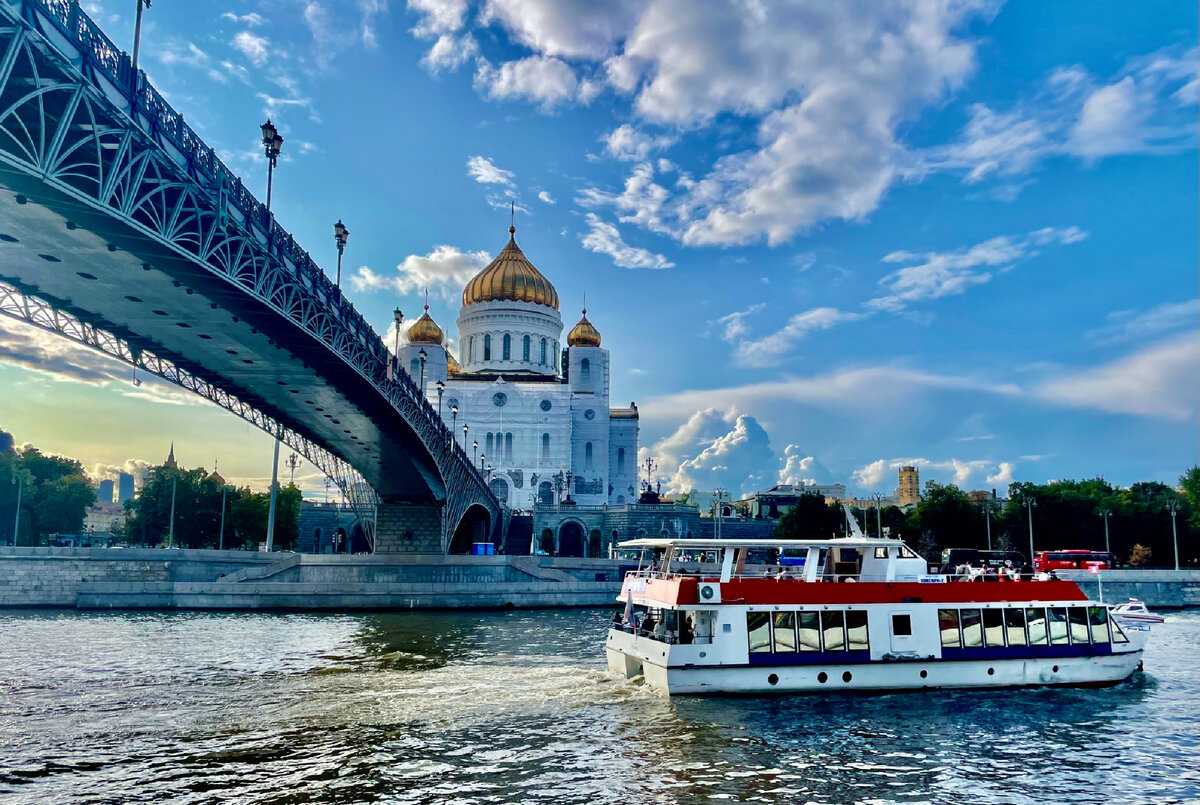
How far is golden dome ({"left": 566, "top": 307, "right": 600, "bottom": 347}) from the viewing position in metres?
113

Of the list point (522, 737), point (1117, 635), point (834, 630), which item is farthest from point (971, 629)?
point (522, 737)

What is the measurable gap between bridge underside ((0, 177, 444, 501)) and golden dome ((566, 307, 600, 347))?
61762 mm

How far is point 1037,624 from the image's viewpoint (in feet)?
83.1

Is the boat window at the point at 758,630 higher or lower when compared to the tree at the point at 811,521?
lower

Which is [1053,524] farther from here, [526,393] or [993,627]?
[993,627]

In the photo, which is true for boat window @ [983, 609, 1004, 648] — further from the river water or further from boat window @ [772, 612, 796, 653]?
boat window @ [772, 612, 796, 653]

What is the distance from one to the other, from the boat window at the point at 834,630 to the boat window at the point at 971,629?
3.61 meters

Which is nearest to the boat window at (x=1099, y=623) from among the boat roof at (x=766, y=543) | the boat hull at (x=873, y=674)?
the boat hull at (x=873, y=674)

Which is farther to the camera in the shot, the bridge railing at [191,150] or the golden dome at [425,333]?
the golden dome at [425,333]

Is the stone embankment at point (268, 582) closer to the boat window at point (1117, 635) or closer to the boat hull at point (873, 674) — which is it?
the boat hull at point (873, 674)

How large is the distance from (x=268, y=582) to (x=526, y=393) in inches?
2290

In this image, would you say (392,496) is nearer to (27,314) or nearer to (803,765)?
(27,314)

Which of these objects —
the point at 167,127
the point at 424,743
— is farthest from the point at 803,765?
the point at 167,127

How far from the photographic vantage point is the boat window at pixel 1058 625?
25422mm
